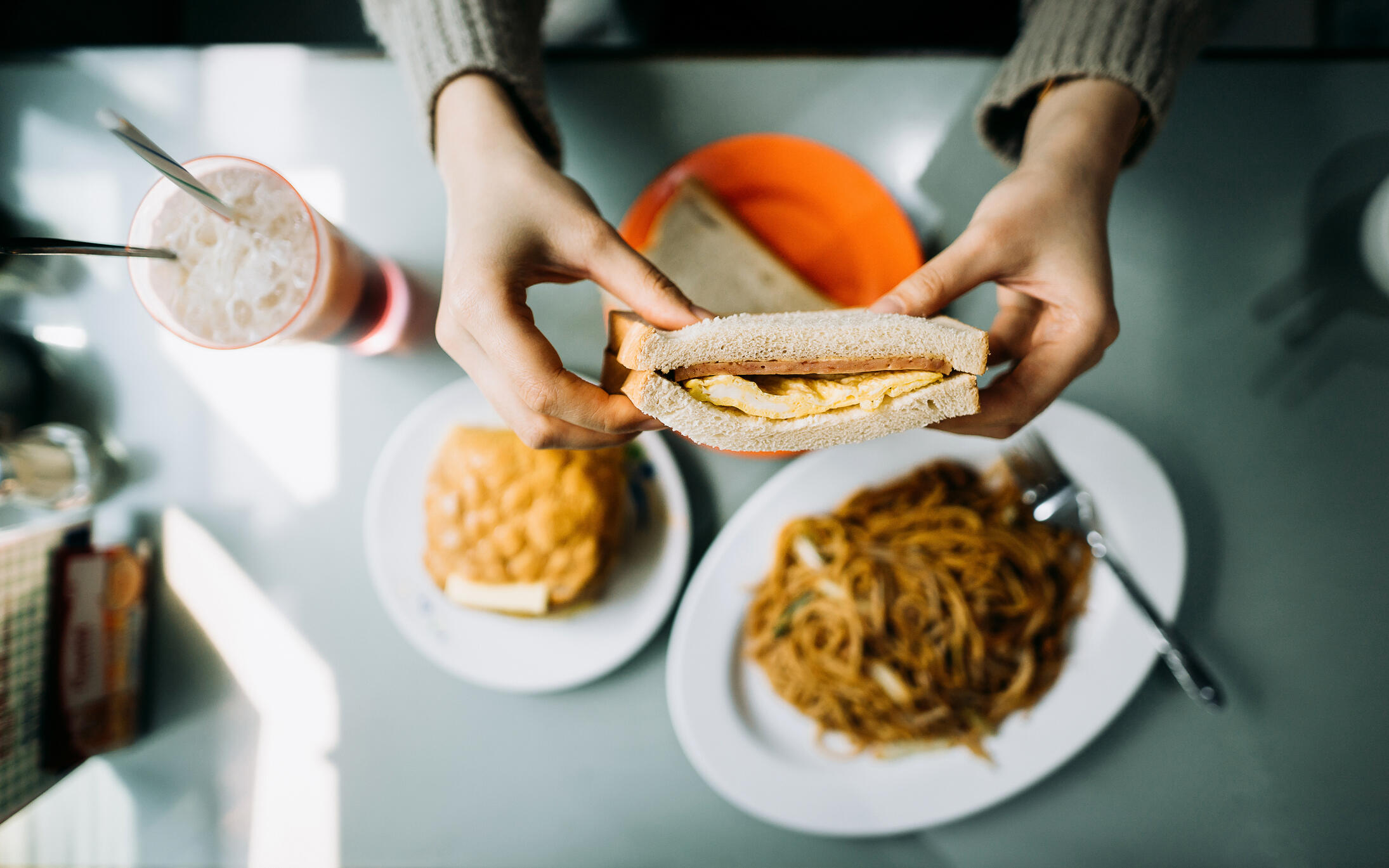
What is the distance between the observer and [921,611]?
1.55 m

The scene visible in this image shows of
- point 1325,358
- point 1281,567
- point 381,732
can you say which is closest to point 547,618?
point 381,732

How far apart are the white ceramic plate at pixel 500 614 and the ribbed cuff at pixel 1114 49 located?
1.03 meters

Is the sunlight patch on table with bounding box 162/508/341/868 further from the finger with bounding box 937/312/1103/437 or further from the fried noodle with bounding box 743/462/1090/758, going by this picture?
the finger with bounding box 937/312/1103/437

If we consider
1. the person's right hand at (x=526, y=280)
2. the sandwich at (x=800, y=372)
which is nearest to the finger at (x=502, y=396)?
the person's right hand at (x=526, y=280)

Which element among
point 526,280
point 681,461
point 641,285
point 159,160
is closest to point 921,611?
point 681,461

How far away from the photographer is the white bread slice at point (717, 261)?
1.40m

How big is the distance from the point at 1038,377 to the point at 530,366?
825 mm

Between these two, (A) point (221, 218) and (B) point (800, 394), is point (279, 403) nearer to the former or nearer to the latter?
(A) point (221, 218)

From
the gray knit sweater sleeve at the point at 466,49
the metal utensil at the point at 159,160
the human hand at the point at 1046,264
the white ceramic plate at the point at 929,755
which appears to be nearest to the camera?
the metal utensil at the point at 159,160

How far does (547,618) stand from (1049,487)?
1188mm

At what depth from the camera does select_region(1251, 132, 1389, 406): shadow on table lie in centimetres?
151

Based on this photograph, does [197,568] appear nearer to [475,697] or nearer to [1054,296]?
[475,697]

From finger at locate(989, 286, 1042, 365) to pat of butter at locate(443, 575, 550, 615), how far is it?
40.0 inches

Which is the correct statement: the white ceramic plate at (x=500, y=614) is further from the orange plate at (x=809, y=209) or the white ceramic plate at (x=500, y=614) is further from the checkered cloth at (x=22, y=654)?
the checkered cloth at (x=22, y=654)
